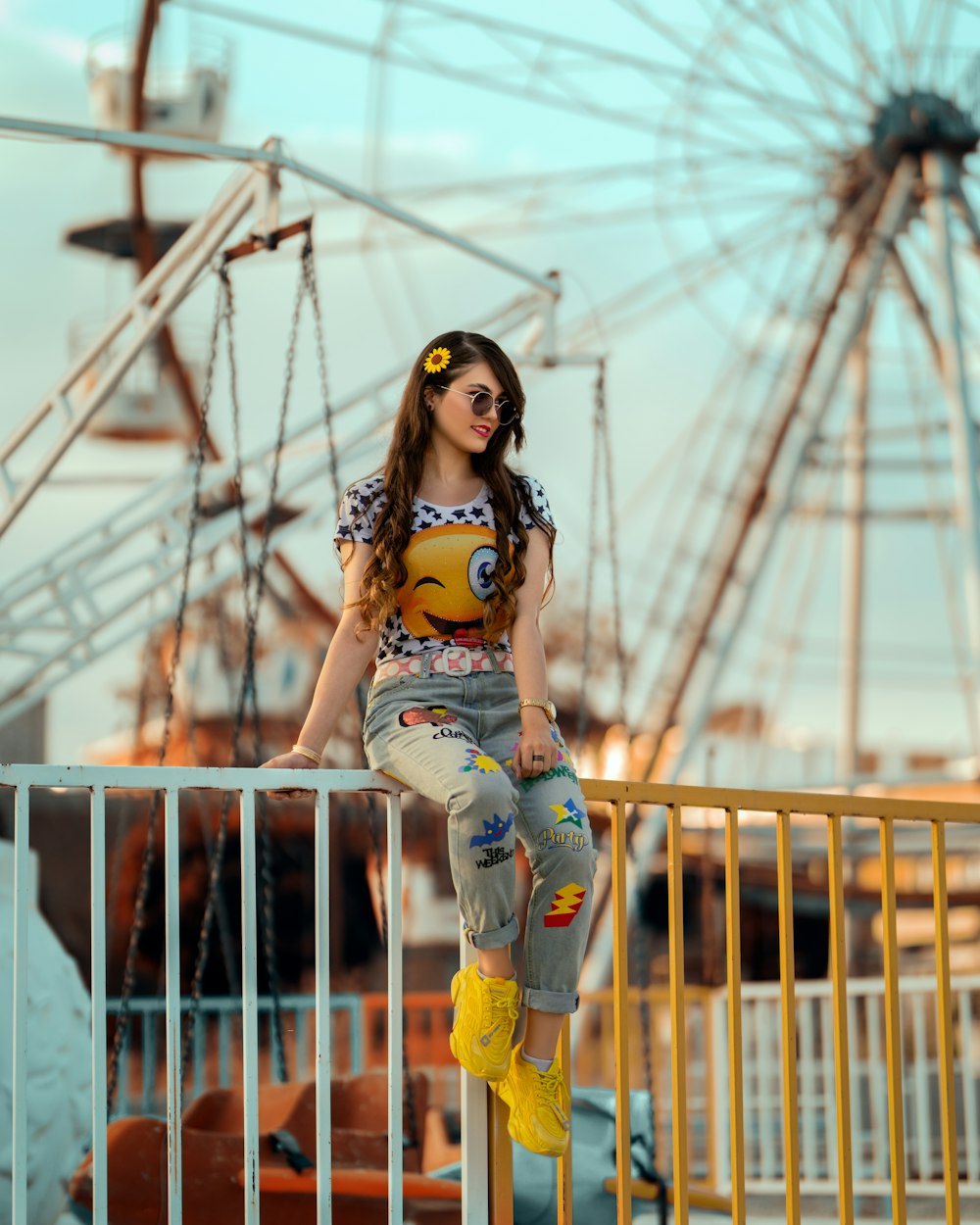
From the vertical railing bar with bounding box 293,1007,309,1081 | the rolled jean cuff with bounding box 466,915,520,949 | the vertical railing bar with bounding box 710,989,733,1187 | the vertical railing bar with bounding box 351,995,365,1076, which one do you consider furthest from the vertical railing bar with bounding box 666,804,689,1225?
the vertical railing bar with bounding box 293,1007,309,1081

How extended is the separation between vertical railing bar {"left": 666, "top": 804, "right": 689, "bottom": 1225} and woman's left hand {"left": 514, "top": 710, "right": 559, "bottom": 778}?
0.23 metres

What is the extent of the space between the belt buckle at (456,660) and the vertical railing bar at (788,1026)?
23.9 inches

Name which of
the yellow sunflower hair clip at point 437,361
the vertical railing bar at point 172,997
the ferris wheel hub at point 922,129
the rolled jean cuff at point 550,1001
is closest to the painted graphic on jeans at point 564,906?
the rolled jean cuff at point 550,1001

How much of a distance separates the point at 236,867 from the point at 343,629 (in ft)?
46.7

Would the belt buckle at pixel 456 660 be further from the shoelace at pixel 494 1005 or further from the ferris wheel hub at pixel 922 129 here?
the ferris wheel hub at pixel 922 129

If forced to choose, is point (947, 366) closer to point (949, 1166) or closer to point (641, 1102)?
point (641, 1102)

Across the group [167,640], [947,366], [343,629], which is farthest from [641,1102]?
[167,640]

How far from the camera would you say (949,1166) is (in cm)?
312

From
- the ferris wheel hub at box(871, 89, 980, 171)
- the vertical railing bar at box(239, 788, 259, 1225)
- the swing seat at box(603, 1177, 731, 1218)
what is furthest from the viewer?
the ferris wheel hub at box(871, 89, 980, 171)

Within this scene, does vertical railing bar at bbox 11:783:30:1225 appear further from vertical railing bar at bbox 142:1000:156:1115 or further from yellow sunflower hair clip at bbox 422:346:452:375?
vertical railing bar at bbox 142:1000:156:1115

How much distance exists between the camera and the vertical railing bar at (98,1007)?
2338mm

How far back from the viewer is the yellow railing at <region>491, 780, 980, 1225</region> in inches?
107

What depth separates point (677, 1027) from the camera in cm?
276

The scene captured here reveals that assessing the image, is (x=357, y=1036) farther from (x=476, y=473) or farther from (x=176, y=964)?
(x=176, y=964)
